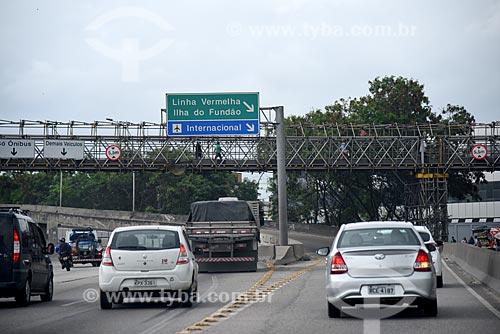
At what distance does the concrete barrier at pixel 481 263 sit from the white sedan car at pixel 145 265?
292 inches

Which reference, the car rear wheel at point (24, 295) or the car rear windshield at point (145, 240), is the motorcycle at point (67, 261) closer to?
the car rear wheel at point (24, 295)

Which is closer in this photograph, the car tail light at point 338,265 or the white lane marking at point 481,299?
the car tail light at point 338,265

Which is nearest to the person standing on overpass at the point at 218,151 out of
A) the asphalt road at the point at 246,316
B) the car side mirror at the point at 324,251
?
the asphalt road at the point at 246,316

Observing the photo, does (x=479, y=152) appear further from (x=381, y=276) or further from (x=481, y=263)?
(x=381, y=276)

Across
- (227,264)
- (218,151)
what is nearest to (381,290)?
(227,264)

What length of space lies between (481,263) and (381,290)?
41.2 feet

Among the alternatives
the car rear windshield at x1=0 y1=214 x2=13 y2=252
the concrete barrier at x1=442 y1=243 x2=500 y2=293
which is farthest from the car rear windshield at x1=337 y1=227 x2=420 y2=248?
the car rear windshield at x1=0 y1=214 x2=13 y2=252

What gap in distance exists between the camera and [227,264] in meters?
32.3

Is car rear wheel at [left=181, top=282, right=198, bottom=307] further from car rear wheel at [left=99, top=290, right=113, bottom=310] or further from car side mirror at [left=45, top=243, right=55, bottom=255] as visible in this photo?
car side mirror at [left=45, top=243, right=55, bottom=255]

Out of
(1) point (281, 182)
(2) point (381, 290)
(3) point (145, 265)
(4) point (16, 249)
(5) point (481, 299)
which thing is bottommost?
(5) point (481, 299)

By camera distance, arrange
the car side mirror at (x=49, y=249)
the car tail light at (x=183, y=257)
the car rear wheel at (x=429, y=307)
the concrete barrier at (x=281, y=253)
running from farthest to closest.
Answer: the concrete barrier at (x=281, y=253) → the car side mirror at (x=49, y=249) → the car tail light at (x=183, y=257) → the car rear wheel at (x=429, y=307)

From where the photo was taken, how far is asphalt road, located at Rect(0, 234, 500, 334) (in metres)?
12.7

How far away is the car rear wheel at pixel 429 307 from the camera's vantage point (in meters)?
13.8

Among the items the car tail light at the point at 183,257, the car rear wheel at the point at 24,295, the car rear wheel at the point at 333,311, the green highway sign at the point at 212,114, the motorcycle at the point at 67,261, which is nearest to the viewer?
the car rear wheel at the point at 333,311
